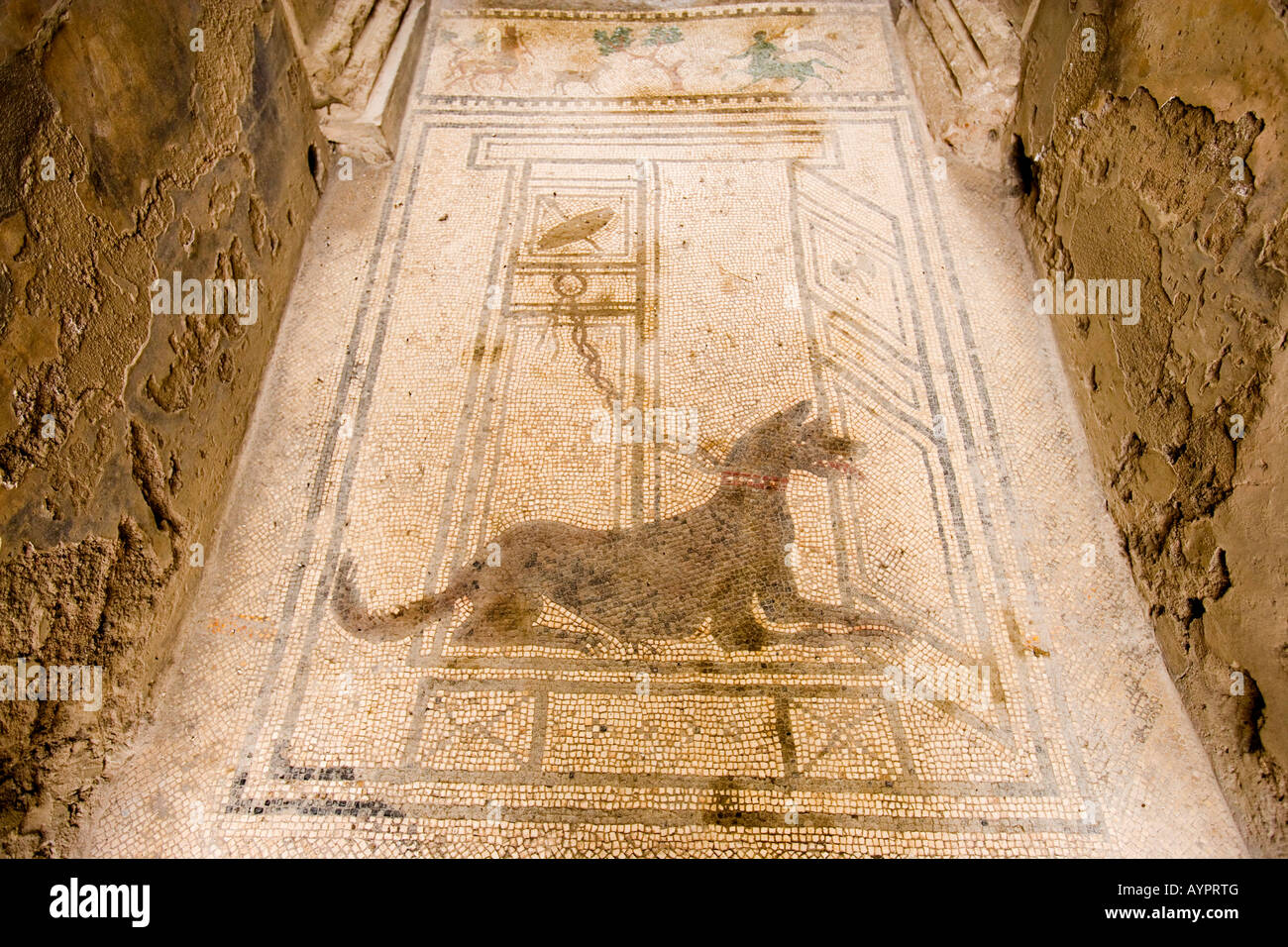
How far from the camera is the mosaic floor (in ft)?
7.78

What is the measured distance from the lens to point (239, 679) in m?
2.56

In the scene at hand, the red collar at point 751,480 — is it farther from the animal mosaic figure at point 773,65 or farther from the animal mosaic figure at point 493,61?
the animal mosaic figure at point 493,61

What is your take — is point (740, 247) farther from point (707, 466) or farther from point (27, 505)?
point (27, 505)

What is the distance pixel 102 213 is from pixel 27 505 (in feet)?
2.78

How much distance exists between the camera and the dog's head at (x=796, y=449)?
3047 mm

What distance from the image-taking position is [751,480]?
9.89ft
